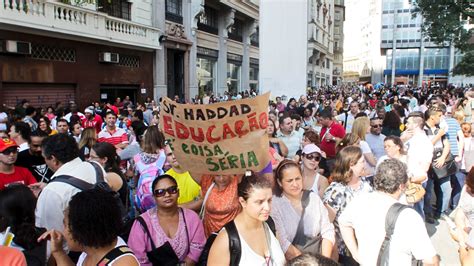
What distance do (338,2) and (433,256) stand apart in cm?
6645

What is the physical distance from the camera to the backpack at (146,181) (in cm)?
407

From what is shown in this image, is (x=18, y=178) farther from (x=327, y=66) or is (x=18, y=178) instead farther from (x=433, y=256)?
(x=327, y=66)

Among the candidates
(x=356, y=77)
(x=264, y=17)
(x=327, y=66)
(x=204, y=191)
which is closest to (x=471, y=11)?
(x=264, y=17)

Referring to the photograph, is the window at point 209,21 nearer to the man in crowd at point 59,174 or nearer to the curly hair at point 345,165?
the curly hair at point 345,165

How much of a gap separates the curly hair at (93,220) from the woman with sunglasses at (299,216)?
4.01 feet

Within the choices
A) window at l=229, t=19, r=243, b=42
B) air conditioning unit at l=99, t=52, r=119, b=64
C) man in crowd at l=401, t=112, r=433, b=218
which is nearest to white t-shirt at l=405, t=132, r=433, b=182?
man in crowd at l=401, t=112, r=433, b=218

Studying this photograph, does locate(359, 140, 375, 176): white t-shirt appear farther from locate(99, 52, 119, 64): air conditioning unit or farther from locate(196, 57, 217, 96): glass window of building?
locate(196, 57, 217, 96): glass window of building

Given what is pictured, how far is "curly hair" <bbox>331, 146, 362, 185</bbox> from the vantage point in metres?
3.64

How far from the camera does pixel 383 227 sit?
274 centimetres

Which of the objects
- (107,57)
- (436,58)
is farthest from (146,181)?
(436,58)

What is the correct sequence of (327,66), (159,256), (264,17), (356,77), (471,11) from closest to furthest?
(159,256) < (264,17) < (471,11) < (327,66) < (356,77)

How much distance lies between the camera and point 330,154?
250 inches

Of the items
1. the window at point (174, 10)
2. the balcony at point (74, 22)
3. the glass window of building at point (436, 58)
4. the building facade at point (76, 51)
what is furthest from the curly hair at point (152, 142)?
the glass window of building at point (436, 58)

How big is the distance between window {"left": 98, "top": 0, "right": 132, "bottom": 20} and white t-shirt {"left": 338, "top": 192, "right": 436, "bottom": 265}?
14481 mm
